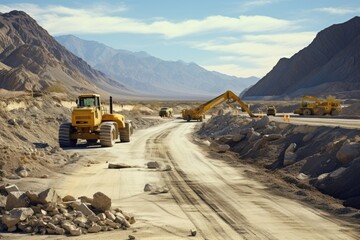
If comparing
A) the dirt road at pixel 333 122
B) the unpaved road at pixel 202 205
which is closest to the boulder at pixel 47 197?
the unpaved road at pixel 202 205

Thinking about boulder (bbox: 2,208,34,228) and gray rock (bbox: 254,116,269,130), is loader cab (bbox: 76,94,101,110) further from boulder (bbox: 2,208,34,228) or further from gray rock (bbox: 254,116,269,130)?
boulder (bbox: 2,208,34,228)

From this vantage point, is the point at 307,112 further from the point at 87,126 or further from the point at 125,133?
the point at 87,126

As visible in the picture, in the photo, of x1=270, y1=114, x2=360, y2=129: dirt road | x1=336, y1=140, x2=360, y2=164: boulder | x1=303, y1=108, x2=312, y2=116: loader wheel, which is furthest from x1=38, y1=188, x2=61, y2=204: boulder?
x1=303, y1=108, x2=312, y2=116: loader wheel

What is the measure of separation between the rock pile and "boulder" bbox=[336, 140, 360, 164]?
9302 millimetres

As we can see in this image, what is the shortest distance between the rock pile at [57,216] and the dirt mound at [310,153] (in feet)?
24.6

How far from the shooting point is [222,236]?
1148cm

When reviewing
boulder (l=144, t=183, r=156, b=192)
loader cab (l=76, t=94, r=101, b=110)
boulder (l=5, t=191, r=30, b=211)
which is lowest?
boulder (l=144, t=183, r=156, b=192)

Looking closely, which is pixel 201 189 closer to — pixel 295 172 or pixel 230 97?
pixel 295 172

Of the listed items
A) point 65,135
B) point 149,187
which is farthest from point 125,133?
point 149,187

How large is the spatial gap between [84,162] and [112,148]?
696cm

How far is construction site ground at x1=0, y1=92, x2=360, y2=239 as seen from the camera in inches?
476

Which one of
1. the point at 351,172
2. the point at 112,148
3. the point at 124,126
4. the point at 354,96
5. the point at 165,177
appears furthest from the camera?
the point at 354,96

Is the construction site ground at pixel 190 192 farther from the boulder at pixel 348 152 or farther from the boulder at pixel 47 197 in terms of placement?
the boulder at pixel 348 152

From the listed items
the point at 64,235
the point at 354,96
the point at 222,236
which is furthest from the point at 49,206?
the point at 354,96
